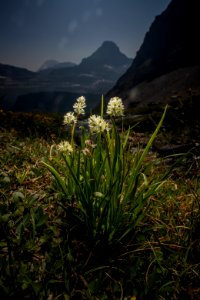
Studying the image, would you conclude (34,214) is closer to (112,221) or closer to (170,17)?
(112,221)

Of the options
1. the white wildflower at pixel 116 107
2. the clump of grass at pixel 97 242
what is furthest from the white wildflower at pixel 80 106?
the white wildflower at pixel 116 107

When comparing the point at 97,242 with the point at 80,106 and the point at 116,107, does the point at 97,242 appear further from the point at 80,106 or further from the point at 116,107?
the point at 80,106

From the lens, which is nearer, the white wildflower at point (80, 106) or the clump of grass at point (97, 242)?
the clump of grass at point (97, 242)

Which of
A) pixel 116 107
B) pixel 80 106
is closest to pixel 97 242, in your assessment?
pixel 116 107

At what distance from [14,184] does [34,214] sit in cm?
75

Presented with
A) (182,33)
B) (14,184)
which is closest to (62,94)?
(182,33)

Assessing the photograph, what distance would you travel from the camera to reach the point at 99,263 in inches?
75.7

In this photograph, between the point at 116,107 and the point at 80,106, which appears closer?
the point at 116,107

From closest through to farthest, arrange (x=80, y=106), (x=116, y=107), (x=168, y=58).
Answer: (x=116, y=107), (x=80, y=106), (x=168, y=58)

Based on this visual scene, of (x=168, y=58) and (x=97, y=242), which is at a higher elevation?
(x=168, y=58)

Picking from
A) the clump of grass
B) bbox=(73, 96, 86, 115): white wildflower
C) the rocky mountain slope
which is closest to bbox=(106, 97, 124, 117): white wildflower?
the clump of grass

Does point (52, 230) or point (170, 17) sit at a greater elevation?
point (170, 17)

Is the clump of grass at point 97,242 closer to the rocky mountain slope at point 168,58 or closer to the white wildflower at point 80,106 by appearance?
the white wildflower at point 80,106

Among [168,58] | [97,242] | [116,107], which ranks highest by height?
[168,58]
